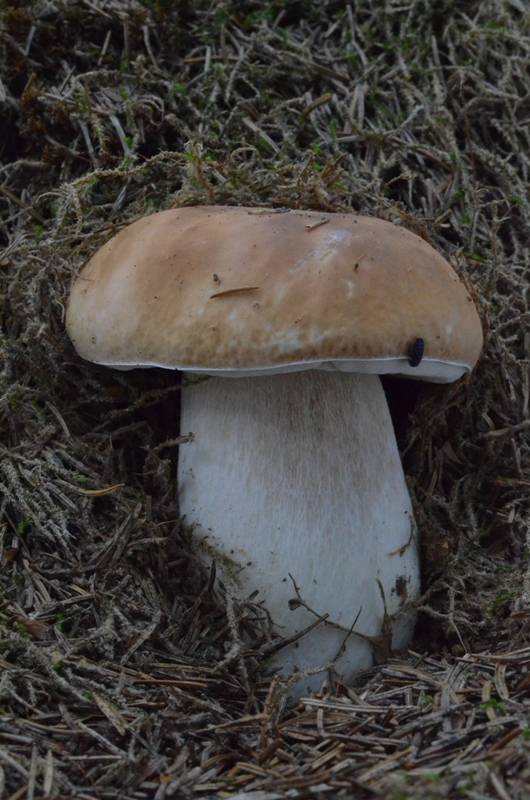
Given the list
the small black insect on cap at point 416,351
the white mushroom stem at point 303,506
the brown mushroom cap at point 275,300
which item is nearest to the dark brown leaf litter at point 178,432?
the white mushroom stem at point 303,506

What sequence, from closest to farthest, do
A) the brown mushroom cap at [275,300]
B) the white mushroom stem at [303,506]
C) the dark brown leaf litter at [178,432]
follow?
the dark brown leaf litter at [178,432] < the brown mushroom cap at [275,300] < the white mushroom stem at [303,506]

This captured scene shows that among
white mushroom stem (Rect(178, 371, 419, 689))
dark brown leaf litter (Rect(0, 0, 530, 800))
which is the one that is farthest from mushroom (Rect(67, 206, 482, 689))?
dark brown leaf litter (Rect(0, 0, 530, 800))

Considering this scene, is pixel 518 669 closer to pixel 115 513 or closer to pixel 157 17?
pixel 115 513

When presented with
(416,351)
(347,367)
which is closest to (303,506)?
(347,367)

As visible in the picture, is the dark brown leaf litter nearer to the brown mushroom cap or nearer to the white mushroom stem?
the white mushroom stem

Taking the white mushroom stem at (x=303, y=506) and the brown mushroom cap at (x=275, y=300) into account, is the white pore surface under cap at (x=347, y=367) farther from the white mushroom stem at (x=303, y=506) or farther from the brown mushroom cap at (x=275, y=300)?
the white mushroom stem at (x=303, y=506)

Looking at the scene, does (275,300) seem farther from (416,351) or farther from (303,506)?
(303,506)
